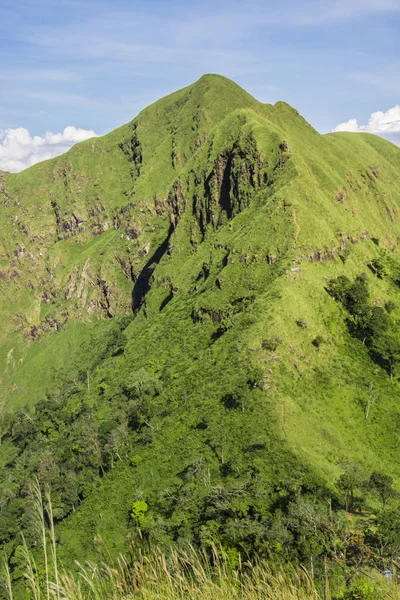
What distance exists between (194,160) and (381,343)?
392ft

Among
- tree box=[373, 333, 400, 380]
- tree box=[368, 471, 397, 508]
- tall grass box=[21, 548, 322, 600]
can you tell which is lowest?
tree box=[368, 471, 397, 508]

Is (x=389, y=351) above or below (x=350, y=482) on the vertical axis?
above

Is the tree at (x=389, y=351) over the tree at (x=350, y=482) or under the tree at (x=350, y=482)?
over

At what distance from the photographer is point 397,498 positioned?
57062 millimetres

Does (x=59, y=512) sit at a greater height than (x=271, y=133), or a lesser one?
lesser

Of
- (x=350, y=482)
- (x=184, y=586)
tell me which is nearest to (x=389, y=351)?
(x=350, y=482)

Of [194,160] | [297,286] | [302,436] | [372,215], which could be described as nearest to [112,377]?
[297,286]

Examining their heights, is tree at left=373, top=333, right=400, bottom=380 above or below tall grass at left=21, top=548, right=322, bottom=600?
below

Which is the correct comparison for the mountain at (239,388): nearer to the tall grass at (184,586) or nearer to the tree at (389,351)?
the tree at (389,351)

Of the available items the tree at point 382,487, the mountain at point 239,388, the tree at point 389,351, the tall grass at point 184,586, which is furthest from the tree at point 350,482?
the tall grass at point 184,586

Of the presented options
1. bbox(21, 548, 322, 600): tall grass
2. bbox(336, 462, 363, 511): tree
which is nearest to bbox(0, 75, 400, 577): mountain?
bbox(336, 462, 363, 511): tree

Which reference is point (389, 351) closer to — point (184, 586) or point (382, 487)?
point (382, 487)

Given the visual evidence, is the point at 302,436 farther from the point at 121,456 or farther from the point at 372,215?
the point at 372,215

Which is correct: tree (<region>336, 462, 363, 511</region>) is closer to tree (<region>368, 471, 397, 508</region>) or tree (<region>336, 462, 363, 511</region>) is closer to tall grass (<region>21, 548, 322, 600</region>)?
tree (<region>368, 471, 397, 508</region>)
